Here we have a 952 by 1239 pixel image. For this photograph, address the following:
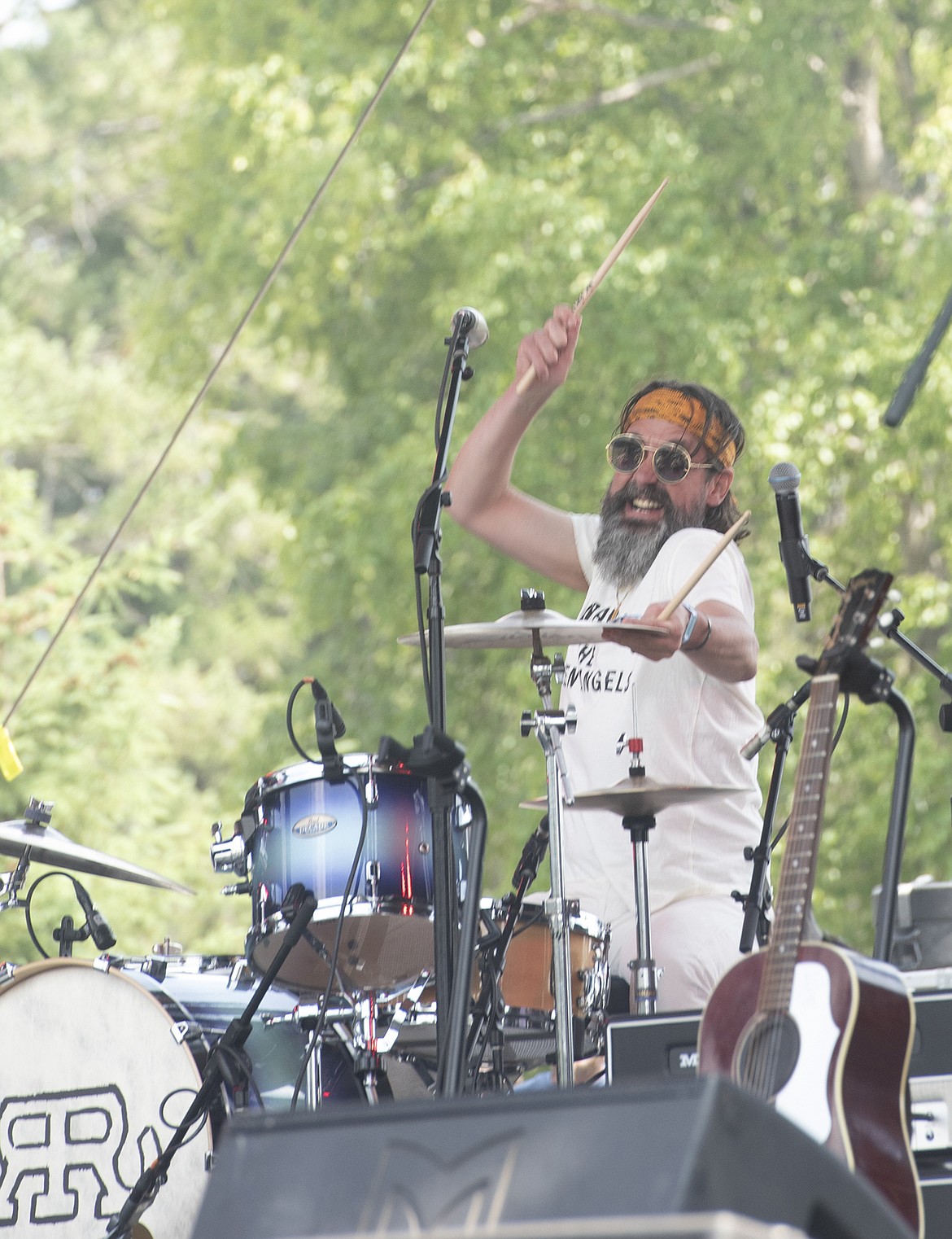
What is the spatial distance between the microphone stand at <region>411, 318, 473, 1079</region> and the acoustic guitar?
0.50 metres

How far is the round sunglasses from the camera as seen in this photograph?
165 inches

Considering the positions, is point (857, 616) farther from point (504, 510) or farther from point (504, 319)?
point (504, 319)

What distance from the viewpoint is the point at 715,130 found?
428 inches

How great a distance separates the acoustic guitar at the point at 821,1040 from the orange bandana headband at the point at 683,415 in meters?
1.83

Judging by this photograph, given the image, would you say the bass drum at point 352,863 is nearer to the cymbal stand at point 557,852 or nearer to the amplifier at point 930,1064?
Answer: the cymbal stand at point 557,852

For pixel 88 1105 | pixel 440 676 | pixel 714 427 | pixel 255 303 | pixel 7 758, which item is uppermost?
pixel 255 303

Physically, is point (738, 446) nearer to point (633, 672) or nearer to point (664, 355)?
point (633, 672)

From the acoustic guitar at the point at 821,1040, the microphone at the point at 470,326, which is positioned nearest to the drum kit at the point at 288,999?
the microphone at the point at 470,326

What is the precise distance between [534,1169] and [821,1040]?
782 millimetres

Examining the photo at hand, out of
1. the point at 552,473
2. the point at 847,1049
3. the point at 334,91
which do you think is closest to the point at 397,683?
the point at 552,473

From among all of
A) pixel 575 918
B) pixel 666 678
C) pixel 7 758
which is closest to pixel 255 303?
pixel 7 758

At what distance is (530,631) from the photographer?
11.0 ft

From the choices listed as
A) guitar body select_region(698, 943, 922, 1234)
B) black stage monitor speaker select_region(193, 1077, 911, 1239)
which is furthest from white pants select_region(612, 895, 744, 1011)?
black stage monitor speaker select_region(193, 1077, 911, 1239)

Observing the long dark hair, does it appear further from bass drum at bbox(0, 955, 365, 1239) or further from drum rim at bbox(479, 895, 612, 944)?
bass drum at bbox(0, 955, 365, 1239)
